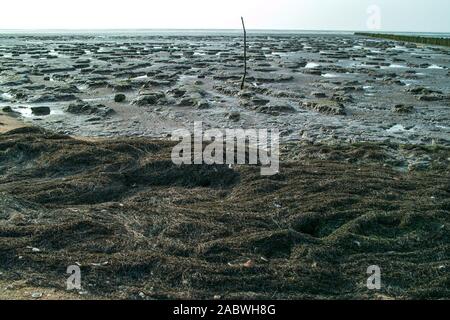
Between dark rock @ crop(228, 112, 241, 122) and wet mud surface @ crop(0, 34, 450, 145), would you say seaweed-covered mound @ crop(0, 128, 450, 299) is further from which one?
dark rock @ crop(228, 112, 241, 122)

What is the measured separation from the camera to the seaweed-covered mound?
4746 millimetres

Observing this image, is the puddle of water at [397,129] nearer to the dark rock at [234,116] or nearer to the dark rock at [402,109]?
the dark rock at [402,109]

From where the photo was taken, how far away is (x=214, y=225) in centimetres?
602

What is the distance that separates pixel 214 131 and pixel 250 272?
8226 millimetres

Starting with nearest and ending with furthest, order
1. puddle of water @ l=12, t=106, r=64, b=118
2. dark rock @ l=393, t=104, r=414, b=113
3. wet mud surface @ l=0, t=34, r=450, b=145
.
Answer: wet mud surface @ l=0, t=34, r=450, b=145
puddle of water @ l=12, t=106, r=64, b=118
dark rock @ l=393, t=104, r=414, b=113

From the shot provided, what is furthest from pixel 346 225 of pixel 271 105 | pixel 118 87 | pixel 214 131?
pixel 118 87

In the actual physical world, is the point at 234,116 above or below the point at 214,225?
above

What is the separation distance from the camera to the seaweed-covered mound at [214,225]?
4.75 m

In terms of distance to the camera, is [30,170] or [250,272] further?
[30,170]

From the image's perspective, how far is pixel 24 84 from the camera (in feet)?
71.9

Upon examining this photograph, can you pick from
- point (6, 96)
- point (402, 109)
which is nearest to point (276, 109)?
point (402, 109)

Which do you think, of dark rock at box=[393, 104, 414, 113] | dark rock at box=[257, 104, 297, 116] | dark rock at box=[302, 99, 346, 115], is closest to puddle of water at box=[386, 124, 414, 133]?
dark rock at box=[302, 99, 346, 115]

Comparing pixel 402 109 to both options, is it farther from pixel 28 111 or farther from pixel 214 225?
pixel 28 111
